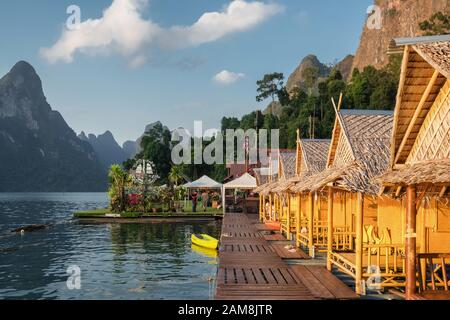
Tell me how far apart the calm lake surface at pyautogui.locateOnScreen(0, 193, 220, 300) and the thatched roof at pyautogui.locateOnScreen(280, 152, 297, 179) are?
674cm

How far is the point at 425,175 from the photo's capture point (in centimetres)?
911

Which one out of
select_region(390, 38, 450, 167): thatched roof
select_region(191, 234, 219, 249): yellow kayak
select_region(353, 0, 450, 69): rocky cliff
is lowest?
select_region(191, 234, 219, 249): yellow kayak

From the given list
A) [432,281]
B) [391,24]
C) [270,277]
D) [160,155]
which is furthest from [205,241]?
[391,24]

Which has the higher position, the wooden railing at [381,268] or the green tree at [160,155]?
the green tree at [160,155]

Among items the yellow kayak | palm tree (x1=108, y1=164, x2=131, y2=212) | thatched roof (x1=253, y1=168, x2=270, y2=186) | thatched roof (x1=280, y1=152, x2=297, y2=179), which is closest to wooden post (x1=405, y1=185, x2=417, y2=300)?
the yellow kayak

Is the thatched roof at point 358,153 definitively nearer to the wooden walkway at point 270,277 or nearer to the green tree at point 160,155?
the wooden walkway at point 270,277

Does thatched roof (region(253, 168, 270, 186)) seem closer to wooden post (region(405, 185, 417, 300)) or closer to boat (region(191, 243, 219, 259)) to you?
boat (region(191, 243, 219, 259))

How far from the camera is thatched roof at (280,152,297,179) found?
30.9m

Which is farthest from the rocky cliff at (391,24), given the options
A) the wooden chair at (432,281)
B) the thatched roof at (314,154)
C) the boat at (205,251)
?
the wooden chair at (432,281)

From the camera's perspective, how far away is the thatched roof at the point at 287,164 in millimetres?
30875

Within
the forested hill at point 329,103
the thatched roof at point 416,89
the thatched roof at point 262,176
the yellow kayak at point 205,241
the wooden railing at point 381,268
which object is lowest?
the yellow kayak at point 205,241

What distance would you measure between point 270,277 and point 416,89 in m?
6.00

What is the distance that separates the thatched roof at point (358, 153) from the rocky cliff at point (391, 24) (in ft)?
347
